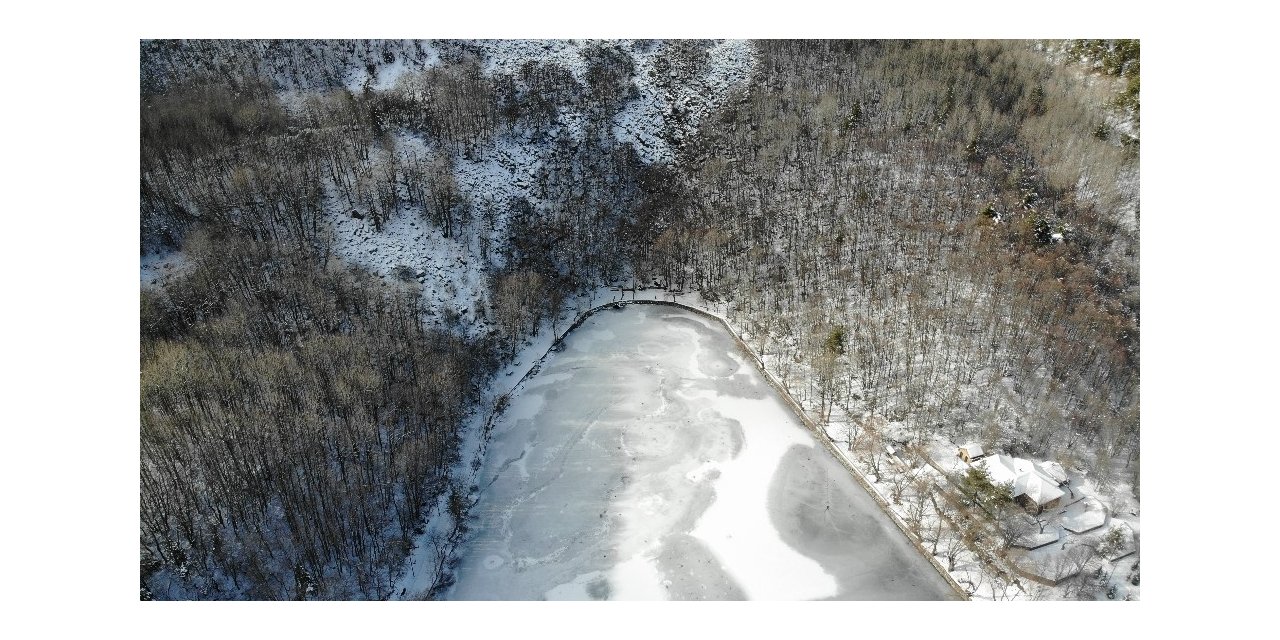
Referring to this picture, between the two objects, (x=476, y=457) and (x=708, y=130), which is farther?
(x=708, y=130)

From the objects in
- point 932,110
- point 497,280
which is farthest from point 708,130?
point 497,280

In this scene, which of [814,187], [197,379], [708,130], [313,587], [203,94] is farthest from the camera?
[708,130]

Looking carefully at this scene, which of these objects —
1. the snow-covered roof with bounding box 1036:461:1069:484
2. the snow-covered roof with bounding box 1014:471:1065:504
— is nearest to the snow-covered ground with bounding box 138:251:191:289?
the snow-covered roof with bounding box 1014:471:1065:504

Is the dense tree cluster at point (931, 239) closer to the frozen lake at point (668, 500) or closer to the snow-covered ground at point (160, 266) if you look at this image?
the frozen lake at point (668, 500)

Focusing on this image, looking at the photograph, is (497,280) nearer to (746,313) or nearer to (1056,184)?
(746,313)

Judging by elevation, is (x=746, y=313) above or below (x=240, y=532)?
above

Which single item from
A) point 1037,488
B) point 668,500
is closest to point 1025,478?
point 1037,488

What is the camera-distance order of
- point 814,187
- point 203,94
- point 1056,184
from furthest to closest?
point 814,187 → point 1056,184 → point 203,94

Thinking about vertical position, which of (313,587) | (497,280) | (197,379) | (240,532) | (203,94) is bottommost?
(313,587)
